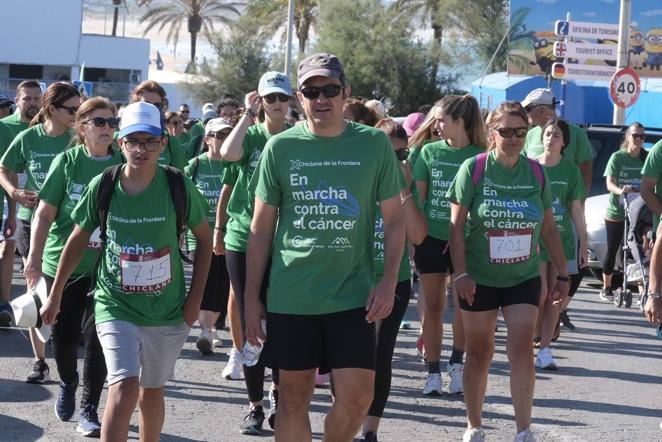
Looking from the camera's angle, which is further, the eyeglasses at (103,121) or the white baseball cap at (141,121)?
the eyeglasses at (103,121)

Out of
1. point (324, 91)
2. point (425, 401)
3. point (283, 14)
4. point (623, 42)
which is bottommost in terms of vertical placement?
point (425, 401)

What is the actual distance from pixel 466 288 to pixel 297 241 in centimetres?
169

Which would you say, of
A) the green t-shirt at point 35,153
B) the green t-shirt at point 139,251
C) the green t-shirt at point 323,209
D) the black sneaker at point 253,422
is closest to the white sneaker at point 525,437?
the black sneaker at point 253,422

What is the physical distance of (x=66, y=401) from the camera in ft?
23.8

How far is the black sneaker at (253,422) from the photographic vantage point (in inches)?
283

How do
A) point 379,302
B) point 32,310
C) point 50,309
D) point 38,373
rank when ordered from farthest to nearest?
point 38,373, point 32,310, point 50,309, point 379,302

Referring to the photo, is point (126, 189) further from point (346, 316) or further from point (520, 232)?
point (520, 232)

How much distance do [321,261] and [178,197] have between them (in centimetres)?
92

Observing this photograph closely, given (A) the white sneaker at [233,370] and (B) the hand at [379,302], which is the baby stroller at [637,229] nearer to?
(A) the white sneaker at [233,370]

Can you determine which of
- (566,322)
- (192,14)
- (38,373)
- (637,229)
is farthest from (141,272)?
(192,14)

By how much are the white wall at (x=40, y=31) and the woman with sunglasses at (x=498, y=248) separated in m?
48.9

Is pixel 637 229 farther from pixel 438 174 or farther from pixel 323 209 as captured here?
pixel 323 209

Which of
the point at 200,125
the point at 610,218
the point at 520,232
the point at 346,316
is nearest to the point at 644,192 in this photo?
the point at 520,232

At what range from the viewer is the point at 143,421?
584 centimetres
